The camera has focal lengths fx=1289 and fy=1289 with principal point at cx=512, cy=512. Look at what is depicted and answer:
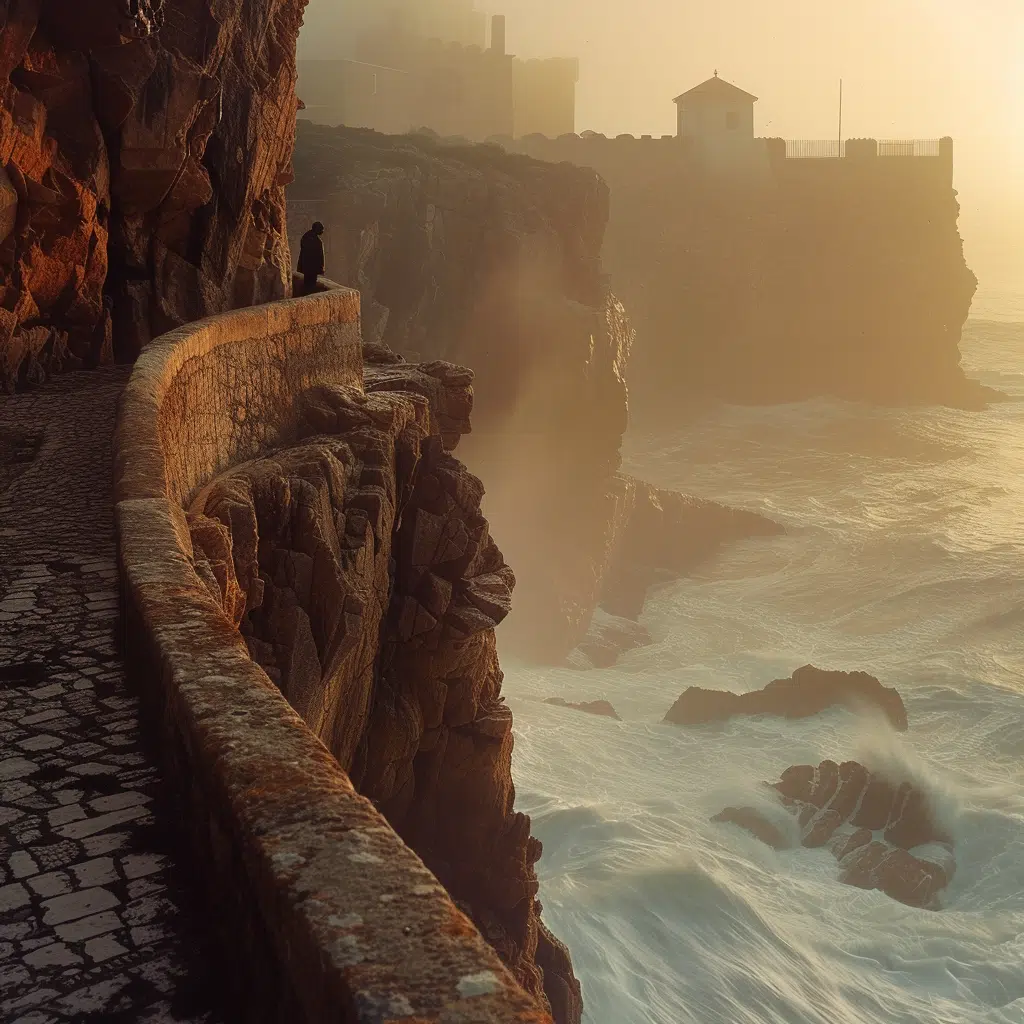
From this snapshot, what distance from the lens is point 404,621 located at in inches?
673

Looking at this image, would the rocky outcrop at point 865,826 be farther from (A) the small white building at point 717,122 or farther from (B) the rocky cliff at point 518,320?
(A) the small white building at point 717,122

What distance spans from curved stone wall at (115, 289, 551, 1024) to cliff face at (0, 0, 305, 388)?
32.9 feet

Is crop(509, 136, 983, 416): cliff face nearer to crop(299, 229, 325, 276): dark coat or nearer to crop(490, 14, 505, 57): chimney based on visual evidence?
crop(490, 14, 505, 57): chimney

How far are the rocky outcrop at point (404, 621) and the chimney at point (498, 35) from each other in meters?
75.4

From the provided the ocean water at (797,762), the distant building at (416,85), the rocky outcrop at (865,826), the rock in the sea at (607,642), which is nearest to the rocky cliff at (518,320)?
the rock in the sea at (607,642)

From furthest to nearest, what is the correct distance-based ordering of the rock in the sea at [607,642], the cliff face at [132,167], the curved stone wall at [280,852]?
the rock in the sea at [607,642], the cliff face at [132,167], the curved stone wall at [280,852]

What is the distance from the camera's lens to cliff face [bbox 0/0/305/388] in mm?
14953

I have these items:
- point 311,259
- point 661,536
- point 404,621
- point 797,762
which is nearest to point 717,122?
point 661,536

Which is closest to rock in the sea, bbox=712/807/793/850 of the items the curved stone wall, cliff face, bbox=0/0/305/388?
cliff face, bbox=0/0/305/388

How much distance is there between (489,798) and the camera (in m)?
18.8

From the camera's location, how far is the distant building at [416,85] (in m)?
86.5

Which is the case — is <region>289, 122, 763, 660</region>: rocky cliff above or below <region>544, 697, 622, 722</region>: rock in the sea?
above

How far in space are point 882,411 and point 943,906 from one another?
190 ft

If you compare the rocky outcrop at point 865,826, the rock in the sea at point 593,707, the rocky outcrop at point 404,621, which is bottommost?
the rock in the sea at point 593,707
